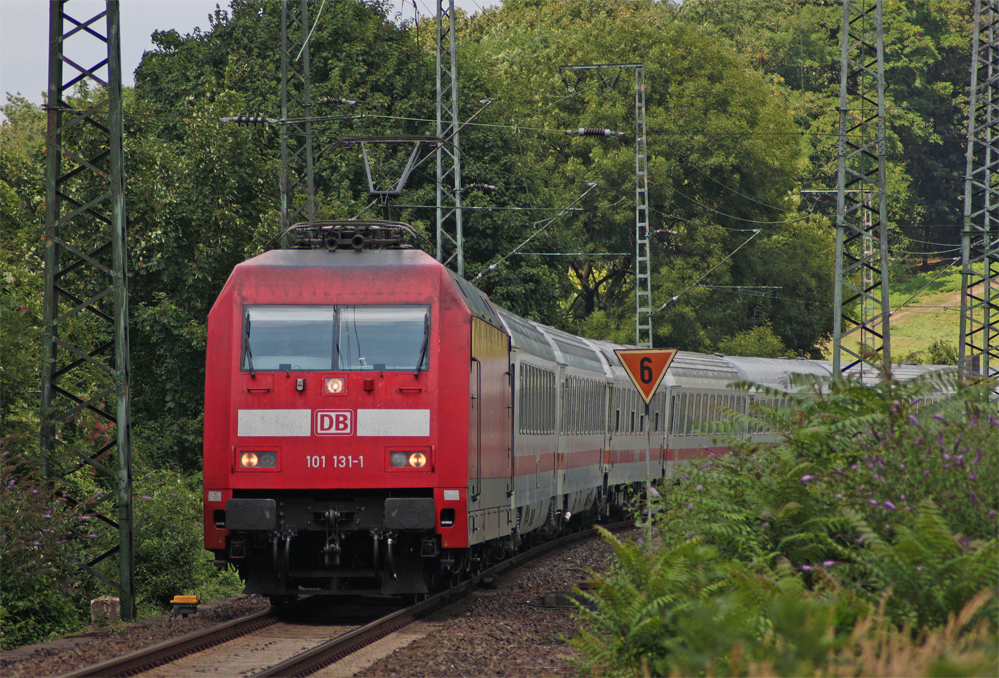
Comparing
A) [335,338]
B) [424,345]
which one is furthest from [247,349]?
[424,345]

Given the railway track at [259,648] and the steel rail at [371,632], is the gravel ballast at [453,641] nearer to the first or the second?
the steel rail at [371,632]

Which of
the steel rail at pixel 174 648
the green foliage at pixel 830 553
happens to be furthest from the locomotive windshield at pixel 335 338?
the green foliage at pixel 830 553

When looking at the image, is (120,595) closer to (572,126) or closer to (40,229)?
(40,229)

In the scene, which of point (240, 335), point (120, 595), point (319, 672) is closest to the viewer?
point (319, 672)

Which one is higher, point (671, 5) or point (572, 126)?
point (671, 5)

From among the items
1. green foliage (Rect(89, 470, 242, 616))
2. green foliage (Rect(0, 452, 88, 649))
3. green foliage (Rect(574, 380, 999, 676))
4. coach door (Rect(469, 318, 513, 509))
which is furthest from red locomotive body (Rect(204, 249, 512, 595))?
green foliage (Rect(89, 470, 242, 616))

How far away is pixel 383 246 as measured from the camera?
14.1 metres

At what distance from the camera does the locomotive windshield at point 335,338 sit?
12758mm

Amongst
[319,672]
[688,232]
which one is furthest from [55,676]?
[688,232]

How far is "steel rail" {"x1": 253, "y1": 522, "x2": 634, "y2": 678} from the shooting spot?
395 inches

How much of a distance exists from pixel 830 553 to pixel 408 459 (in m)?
4.81

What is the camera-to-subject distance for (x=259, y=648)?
11.4 m

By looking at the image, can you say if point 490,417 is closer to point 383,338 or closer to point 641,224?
point 383,338

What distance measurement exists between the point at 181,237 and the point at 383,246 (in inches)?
517
